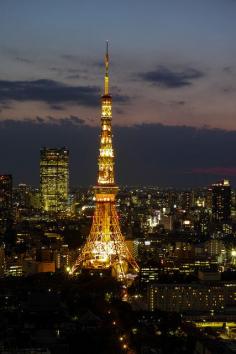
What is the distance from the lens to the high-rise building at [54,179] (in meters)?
45.9

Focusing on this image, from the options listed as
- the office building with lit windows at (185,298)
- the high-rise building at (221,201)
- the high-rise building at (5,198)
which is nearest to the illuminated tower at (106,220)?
the office building with lit windows at (185,298)

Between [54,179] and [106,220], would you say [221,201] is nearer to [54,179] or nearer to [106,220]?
[54,179]

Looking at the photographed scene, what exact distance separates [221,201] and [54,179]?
10.00 m

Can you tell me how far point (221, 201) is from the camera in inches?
1682

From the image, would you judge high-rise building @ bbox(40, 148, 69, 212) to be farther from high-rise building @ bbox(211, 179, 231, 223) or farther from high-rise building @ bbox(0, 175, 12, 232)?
high-rise building @ bbox(211, 179, 231, 223)

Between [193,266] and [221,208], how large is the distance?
1931 centimetres

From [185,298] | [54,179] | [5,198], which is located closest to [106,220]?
[185,298]

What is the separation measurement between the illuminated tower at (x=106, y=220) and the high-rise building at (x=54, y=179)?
80.7 ft

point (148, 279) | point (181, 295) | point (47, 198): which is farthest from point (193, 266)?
point (47, 198)

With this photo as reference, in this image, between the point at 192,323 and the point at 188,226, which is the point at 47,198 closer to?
the point at 188,226

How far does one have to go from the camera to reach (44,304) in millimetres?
14688

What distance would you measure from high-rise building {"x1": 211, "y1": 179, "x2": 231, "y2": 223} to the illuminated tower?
2171 cm

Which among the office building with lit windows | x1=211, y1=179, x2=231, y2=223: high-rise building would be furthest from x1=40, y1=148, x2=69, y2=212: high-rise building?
the office building with lit windows

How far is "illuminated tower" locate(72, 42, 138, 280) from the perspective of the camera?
20203 mm
